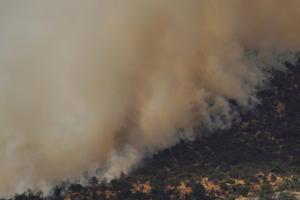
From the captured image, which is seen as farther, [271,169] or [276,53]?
[276,53]

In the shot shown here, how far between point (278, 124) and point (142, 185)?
25.5 metres

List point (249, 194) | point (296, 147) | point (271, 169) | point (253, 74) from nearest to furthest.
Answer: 1. point (249, 194)
2. point (271, 169)
3. point (296, 147)
4. point (253, 74)

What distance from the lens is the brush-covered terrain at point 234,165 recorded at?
10038cm

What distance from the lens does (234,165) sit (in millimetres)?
109875

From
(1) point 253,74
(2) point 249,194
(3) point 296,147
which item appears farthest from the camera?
(1) point 253,74

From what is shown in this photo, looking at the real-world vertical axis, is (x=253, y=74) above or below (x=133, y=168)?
above

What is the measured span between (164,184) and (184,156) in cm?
1023

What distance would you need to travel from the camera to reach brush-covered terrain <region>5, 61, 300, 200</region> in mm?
100375

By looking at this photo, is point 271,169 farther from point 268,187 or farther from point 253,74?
point 253,74

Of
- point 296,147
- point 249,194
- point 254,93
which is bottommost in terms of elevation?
point 249,194

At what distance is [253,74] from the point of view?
12412cm

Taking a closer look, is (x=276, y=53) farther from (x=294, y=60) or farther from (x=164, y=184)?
(x=164, y=184)

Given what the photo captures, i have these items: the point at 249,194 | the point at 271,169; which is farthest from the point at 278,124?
the point at 249,194

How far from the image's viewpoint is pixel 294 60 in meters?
130
